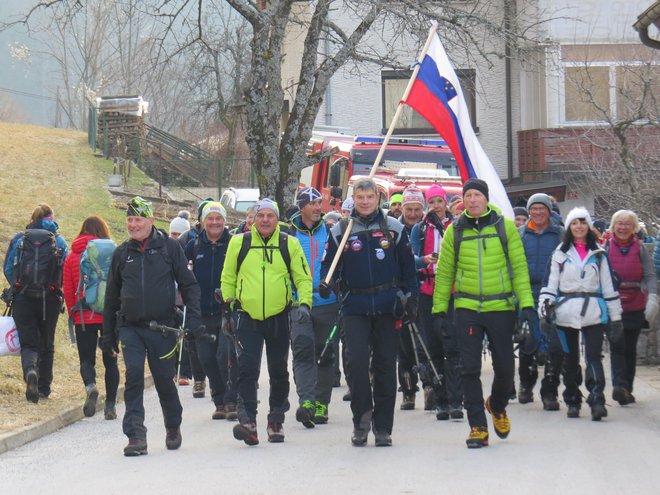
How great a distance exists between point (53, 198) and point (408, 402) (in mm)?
20809

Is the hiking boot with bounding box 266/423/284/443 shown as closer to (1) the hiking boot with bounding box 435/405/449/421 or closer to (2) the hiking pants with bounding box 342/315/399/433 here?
(2) the hiking pants with bounding box 342/315/399/433

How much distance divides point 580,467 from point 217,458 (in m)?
2.63

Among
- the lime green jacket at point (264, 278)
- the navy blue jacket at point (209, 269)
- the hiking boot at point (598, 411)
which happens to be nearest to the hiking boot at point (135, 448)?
the lime green jacket at point (264, 278)

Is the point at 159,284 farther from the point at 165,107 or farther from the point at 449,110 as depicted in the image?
the point at 165,107

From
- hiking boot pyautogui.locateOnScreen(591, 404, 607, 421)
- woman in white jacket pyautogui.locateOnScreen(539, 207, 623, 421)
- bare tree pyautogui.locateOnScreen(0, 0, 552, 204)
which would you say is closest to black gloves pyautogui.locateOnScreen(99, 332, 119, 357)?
woman in white jacket pyautogui.locateOnScreen(539, 207, 623, 421)

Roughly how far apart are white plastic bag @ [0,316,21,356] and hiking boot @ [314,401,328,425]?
3154 millimetres

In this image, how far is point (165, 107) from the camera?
255 feet

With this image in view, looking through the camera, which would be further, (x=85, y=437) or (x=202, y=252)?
(x=202, y=252)

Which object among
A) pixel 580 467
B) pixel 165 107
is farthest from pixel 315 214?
pixel 165 107

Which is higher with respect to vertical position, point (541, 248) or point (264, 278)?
point (541, 248)

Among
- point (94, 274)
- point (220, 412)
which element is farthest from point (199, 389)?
point (94, 274)

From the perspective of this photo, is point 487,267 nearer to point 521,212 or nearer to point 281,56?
point 521,212

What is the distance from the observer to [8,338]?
482 inches

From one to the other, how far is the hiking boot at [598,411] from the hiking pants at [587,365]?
0.10 ft
